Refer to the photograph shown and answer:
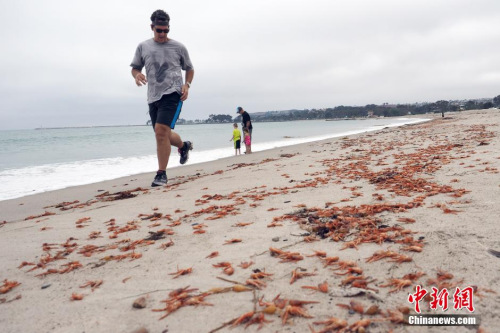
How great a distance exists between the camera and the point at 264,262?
1941mm

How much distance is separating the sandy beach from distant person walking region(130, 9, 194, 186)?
1.66 meters

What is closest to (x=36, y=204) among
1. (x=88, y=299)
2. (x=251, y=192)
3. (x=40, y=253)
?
(x=40, y=253)

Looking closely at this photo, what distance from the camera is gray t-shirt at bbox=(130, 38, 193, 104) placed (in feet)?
16.1

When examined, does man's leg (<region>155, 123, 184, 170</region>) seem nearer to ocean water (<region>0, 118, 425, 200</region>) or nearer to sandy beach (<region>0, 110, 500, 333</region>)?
sandy beach (<region>0, 110, 500, 333</region>)

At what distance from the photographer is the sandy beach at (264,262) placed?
142 centimetres

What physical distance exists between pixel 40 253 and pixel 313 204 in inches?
91.9

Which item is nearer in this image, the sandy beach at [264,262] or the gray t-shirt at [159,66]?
the sandy beach at [264,262]

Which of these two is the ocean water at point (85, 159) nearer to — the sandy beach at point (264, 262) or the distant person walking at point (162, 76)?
the distant person walking at point (162, 76)

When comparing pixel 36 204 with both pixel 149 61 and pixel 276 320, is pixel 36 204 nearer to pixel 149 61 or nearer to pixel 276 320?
pixel 149 61

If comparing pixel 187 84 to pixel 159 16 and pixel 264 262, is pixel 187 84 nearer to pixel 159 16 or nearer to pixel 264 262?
pixel 159 16

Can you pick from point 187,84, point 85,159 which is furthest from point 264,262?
point 85,159
